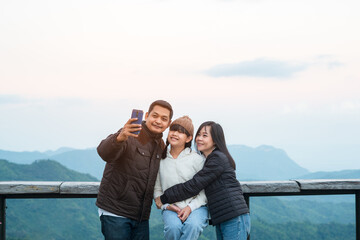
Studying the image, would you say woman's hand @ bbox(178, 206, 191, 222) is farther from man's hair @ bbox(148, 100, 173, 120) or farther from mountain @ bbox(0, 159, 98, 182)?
mountain @ bbox(0, 159, 98, 182)

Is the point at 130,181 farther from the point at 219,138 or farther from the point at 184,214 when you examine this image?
the point at 219,138

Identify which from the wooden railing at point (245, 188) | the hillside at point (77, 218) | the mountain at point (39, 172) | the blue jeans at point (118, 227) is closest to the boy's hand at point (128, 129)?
the blue jeans at point (118, 227)

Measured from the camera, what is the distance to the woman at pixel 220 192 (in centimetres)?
316

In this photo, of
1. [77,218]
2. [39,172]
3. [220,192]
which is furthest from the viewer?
[39,172]

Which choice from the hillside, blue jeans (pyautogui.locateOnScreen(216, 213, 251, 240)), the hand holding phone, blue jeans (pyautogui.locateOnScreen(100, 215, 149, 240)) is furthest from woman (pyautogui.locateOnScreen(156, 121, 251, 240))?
the hillside

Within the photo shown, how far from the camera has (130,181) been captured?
3.16 m

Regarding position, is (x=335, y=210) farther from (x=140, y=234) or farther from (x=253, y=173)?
(x=140, y=234)

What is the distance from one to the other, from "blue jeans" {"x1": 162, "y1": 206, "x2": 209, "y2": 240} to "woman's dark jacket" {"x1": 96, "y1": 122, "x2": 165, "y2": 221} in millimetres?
218

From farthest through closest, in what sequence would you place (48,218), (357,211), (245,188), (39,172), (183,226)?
1. (39,172)
2. (48,218)
3. (357,211)
4. (245,188)
5. (183,226)

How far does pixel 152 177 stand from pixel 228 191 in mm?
588

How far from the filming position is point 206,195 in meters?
A: 3.27

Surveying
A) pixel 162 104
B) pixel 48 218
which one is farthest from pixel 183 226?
pixel 48 218

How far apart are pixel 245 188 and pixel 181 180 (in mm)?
852

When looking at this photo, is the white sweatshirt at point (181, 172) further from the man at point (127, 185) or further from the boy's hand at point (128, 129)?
the boy's hand at point (128, 129)
